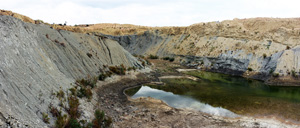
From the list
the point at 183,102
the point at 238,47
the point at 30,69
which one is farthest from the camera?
the point at 238,47

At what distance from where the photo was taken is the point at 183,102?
1972cm

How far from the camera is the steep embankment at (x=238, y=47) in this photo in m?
34.9

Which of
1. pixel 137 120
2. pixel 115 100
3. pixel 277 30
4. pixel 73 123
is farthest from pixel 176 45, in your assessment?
pixel 73 123

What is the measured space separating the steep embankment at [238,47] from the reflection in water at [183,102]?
1952cm

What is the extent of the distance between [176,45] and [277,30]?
27.2 meters

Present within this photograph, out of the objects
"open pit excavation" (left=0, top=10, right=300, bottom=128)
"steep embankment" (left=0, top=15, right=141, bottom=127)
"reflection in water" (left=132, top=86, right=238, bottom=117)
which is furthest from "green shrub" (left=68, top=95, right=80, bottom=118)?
"reflection in water" (left=132, top=86, right=238, bottom=117)

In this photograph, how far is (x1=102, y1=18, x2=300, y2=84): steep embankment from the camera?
3488cm

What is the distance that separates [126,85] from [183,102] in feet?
28.4

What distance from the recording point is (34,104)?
31.0 feet

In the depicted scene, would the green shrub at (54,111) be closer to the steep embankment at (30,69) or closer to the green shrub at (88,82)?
the steep embankment at (30,69)

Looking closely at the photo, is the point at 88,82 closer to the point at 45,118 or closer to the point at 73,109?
the point at 73,109

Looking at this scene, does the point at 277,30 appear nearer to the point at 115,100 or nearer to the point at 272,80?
the point at 272,80

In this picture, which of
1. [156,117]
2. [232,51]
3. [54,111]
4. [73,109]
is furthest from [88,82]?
[232,51]

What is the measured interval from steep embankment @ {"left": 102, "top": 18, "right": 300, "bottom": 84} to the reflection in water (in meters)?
19.5
